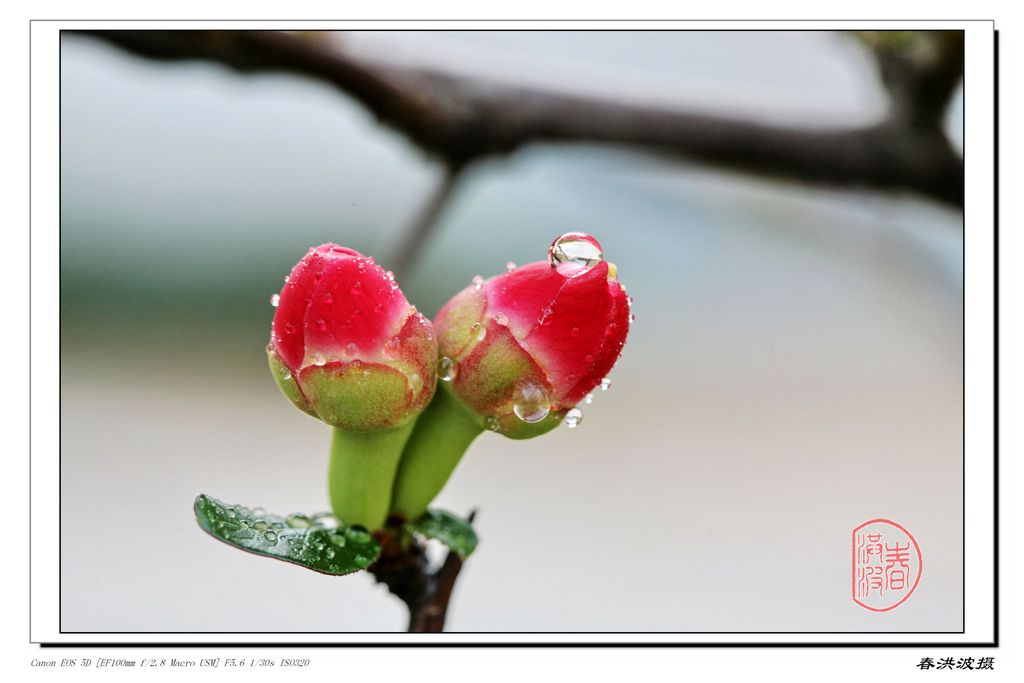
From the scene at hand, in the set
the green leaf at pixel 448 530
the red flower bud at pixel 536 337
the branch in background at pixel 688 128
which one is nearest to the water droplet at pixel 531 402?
the red flower bud at pixel 536 337

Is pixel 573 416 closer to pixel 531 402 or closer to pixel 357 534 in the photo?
pixel 531 402

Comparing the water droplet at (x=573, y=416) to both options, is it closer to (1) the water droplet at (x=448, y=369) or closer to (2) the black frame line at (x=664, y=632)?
(1) the water droplet at (x=448, y=369)

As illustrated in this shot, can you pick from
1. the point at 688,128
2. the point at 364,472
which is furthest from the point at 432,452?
the point at 688,128

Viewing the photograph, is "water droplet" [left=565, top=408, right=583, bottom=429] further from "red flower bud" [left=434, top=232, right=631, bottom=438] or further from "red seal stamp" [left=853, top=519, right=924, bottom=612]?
"red seal stamp" [left=853, top=519, right=924, bottom=612]

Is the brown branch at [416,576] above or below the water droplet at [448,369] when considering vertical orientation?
below

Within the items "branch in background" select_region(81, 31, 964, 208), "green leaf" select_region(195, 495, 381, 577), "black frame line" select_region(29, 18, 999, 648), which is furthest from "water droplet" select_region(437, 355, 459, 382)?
"branch in background" select_region(81, 31, 964, 208)

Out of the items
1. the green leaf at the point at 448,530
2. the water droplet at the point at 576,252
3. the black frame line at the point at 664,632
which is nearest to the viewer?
the water droplet at the point at 576,252
